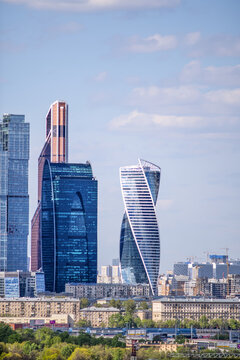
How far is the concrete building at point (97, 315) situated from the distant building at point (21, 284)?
3405cm

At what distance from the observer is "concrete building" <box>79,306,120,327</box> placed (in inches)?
5743

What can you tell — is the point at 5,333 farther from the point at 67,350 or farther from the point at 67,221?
the point at 67,221

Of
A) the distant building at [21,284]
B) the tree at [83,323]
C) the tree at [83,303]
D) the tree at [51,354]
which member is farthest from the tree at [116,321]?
the tree at [51,354]

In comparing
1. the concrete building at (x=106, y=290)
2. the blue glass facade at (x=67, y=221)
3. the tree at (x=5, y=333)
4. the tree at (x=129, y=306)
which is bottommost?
the tree at (x=5, y=333)

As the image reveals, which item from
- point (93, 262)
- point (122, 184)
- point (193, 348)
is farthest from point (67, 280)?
point (193, 348)

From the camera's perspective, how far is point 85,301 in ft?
535

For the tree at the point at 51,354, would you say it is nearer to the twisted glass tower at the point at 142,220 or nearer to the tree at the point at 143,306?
the tree at the point at 143,306

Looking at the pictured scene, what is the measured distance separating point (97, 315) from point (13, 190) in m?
52.4

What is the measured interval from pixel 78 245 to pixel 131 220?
979cm

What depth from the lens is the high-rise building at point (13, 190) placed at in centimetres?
19575

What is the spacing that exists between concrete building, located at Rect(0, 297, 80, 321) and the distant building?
94.0 ft

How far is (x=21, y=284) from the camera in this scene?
605ft

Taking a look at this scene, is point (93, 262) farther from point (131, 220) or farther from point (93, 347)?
point (93, 347)

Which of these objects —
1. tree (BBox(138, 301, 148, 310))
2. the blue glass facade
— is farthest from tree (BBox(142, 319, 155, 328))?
the blue glass facade
